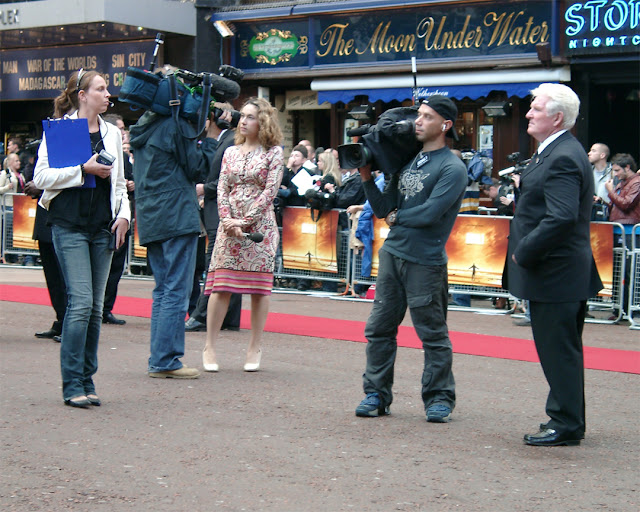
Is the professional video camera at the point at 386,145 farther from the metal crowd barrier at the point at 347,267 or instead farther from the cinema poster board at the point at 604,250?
the cinema poster board at the point at 604,250

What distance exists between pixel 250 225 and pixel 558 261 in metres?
2.81

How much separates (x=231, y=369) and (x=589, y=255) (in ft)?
10.2

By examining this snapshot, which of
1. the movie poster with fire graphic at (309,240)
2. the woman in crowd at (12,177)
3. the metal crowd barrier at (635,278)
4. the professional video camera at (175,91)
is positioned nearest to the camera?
the professional video camera at (175,91)

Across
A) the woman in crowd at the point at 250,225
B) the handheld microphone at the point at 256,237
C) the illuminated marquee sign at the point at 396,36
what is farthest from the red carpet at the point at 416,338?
the illuminated marquee sign at the point at 396,36

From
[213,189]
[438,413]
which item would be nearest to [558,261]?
[438,413]

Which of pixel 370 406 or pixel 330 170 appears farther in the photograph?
pixel 330 170

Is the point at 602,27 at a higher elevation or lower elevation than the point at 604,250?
higher

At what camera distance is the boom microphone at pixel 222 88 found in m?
7.27

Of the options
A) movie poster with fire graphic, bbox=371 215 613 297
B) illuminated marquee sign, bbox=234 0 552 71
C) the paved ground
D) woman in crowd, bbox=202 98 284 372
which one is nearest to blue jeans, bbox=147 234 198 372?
the paved ground

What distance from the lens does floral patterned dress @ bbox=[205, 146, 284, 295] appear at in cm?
774

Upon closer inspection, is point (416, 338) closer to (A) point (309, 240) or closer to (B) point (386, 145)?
(B) point (386, 145)

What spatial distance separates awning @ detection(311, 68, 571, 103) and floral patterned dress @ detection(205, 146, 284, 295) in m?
9.44

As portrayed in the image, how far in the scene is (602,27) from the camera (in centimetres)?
1565

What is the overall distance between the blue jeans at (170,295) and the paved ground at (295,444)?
215 millimetres
